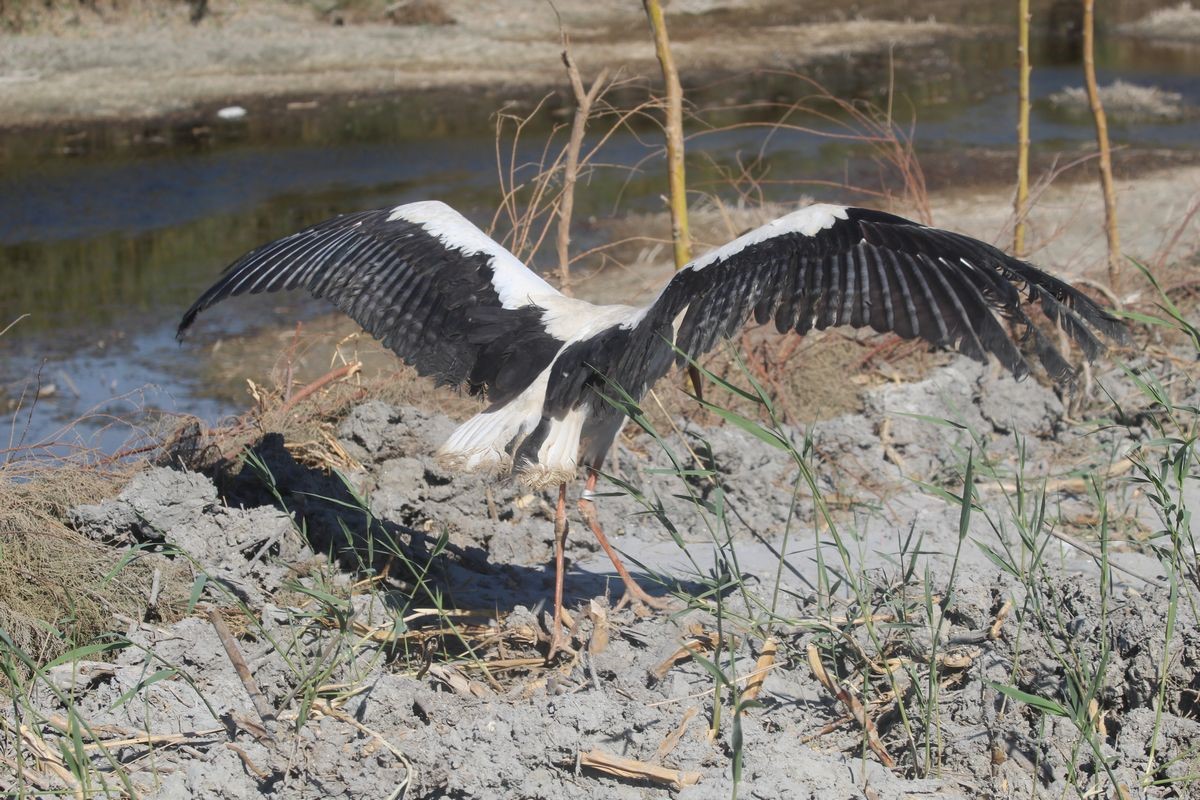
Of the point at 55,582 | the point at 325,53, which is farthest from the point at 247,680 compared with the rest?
the point at 325,53

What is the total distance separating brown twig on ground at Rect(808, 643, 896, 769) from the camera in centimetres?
313

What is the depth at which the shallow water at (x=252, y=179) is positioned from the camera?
25.2 feet

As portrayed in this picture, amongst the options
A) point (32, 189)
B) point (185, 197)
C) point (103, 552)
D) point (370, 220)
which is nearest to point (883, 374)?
point (370, 220)

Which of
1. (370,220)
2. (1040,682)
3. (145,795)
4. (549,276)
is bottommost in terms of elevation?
(145,795)

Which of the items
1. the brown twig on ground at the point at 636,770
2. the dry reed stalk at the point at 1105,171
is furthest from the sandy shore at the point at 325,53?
the brown twig on ground at the point at 636,770

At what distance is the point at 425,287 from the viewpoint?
165 inches

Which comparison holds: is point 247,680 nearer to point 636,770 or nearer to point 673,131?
point 636,770

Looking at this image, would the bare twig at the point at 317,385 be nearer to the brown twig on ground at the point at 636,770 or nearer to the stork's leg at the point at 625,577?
the stork's leg at the point at 625,577

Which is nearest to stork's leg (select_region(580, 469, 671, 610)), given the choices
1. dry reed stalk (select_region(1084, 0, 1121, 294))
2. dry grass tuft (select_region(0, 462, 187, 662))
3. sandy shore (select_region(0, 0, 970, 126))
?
dry grass tuft (select_region(0, 462, 187, 662))

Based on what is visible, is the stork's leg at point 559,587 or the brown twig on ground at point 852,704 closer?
the brown twig on ground at point 852,704

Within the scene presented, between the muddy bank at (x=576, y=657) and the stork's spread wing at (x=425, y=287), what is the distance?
0.56m

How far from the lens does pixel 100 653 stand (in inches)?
136

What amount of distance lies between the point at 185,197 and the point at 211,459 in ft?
23.7

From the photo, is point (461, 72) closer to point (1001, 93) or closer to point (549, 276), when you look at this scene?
point (1001, 93)
